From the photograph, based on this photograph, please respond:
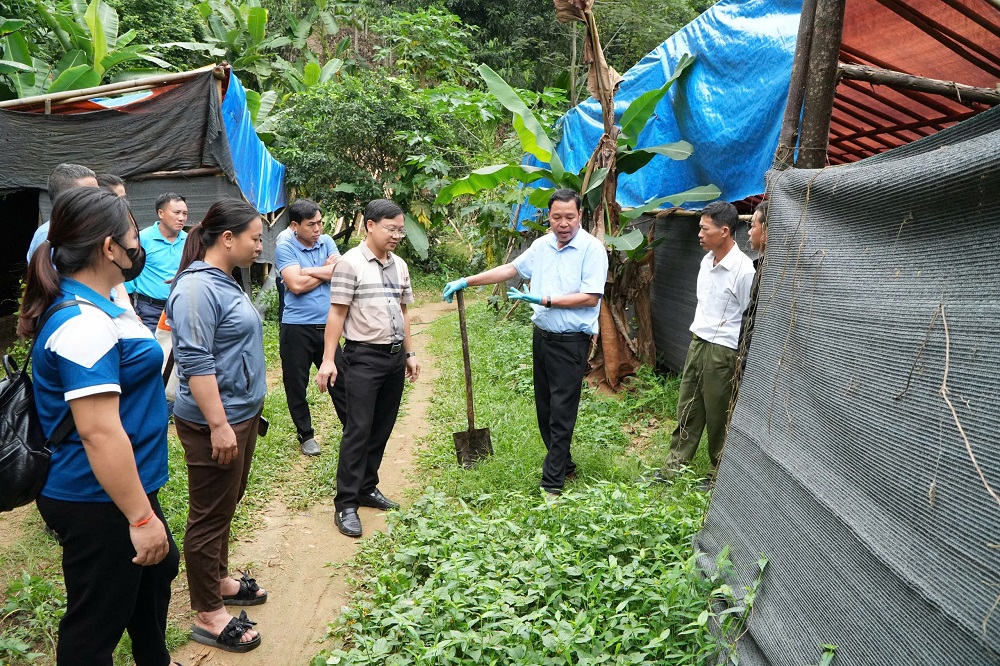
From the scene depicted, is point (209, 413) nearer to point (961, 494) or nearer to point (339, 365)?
point (339, 365)

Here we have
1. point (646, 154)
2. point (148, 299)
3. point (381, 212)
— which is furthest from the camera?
point (646, 154)

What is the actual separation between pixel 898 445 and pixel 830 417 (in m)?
0.33

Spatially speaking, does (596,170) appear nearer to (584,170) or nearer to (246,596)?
(584,170)

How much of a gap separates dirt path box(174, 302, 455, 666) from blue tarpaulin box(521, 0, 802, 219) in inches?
137

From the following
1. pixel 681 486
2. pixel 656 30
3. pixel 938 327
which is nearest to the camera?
pixel 938 327

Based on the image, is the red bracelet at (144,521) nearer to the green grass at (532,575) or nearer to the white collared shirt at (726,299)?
the green grass at (532,575)

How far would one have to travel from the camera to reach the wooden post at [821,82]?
299cm

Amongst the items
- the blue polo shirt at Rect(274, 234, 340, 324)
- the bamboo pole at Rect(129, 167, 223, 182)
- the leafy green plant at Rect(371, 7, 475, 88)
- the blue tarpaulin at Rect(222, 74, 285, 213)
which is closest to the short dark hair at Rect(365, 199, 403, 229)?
the blue polo shirt at Rect(274, 234, 340, 324)

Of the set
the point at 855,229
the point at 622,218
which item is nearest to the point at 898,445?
the point at 855,229

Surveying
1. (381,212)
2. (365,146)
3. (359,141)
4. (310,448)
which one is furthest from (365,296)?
(365,146)

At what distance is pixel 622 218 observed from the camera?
263 inches

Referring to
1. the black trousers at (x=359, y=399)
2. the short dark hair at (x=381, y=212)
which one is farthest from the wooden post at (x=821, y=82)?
the black trousers at (x=359, y=399)

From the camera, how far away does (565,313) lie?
14.4 ft

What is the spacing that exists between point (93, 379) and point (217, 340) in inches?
36.9
